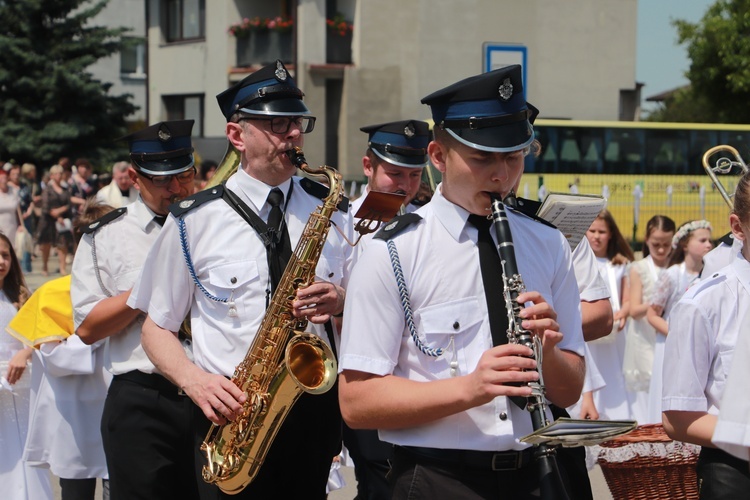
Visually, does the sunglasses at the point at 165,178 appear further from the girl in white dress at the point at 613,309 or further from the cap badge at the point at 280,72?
the girl in white dress at the point at 613,309

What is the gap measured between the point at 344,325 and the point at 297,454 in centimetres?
128

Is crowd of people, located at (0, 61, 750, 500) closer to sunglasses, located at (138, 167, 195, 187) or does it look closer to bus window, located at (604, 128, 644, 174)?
sunglasses, located at (138, 167, 195, 187)

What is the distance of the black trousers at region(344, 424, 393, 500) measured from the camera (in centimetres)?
526

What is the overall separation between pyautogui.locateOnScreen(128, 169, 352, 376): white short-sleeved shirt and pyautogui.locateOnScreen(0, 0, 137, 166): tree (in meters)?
30.5

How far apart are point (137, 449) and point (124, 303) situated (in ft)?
2.14

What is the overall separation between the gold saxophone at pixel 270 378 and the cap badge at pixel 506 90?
1.30 metres

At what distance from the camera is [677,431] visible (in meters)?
3.62

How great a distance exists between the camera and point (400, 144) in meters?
6.32

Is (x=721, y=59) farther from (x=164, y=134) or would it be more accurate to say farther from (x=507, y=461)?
(x=507, y=461)

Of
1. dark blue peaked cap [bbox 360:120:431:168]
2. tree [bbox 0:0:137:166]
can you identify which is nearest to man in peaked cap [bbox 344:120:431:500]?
dark blue peaked cap [bbox 360:120:431:168]

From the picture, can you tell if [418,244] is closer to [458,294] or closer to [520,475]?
[458,294]

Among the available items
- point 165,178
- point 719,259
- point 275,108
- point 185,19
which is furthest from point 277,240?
point 185,19

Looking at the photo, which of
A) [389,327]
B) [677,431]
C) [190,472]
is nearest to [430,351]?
[389,327]

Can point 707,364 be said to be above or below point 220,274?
below
